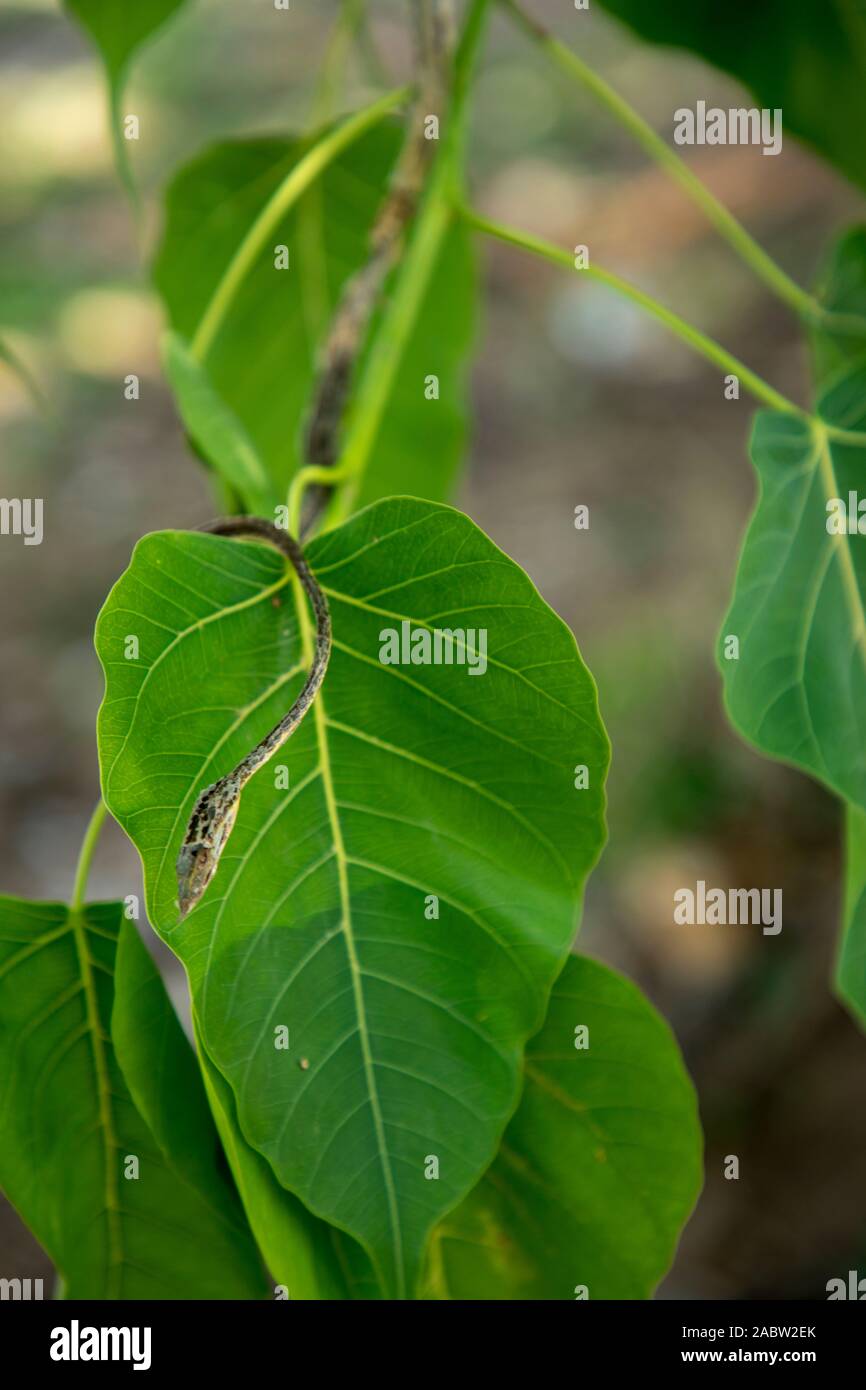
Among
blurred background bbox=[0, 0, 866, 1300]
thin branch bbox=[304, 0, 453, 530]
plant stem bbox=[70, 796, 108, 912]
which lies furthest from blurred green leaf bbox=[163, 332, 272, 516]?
blurred background bbox=[0, 0, 866, 1300]

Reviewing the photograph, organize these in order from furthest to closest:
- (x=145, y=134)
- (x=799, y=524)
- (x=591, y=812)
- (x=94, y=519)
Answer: (x=145, y=134), (x=94, y=519), (x=799, y=524), (x=591, y=812)

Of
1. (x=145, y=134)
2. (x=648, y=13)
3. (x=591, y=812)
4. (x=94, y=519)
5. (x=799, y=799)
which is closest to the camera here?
(x=591, y=812)

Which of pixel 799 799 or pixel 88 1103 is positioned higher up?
pixel 799 799

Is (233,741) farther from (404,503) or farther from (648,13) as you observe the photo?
(648,13)

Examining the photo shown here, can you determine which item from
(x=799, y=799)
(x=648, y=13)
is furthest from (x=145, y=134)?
(x=648, y=13)

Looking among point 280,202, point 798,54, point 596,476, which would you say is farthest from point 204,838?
point 596,476

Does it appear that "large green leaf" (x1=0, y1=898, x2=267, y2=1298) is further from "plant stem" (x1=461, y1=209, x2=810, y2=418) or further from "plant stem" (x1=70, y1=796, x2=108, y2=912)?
"plant stem" (x1=461, y1=209, x2=810, y2=418)

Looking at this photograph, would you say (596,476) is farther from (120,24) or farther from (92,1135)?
(92,1135)
